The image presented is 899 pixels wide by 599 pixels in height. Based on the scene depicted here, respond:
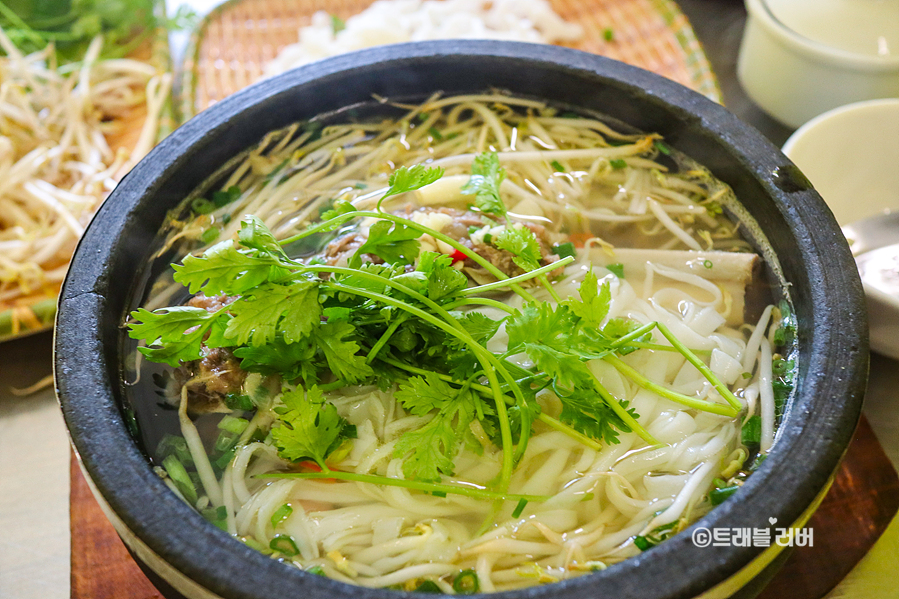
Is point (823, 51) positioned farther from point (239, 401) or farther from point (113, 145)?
point (113, 145)

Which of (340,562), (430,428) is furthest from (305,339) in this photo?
(340,562)

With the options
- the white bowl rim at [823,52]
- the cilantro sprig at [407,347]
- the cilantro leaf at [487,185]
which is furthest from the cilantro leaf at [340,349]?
the white bowl rim at [823,52]

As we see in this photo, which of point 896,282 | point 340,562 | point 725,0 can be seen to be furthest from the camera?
point 725,0

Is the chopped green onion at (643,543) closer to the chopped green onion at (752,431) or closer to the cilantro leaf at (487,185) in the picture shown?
the chopped green onion at (752,431)

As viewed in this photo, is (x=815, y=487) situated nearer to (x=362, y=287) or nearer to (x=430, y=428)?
(x=430, y=428)

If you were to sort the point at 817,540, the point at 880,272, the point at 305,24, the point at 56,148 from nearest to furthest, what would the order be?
the point at 817,540 → the point at 880,272 → the point at 56,148 → the point at 305,24

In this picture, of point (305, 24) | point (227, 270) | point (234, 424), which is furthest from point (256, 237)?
point (305, 24)
